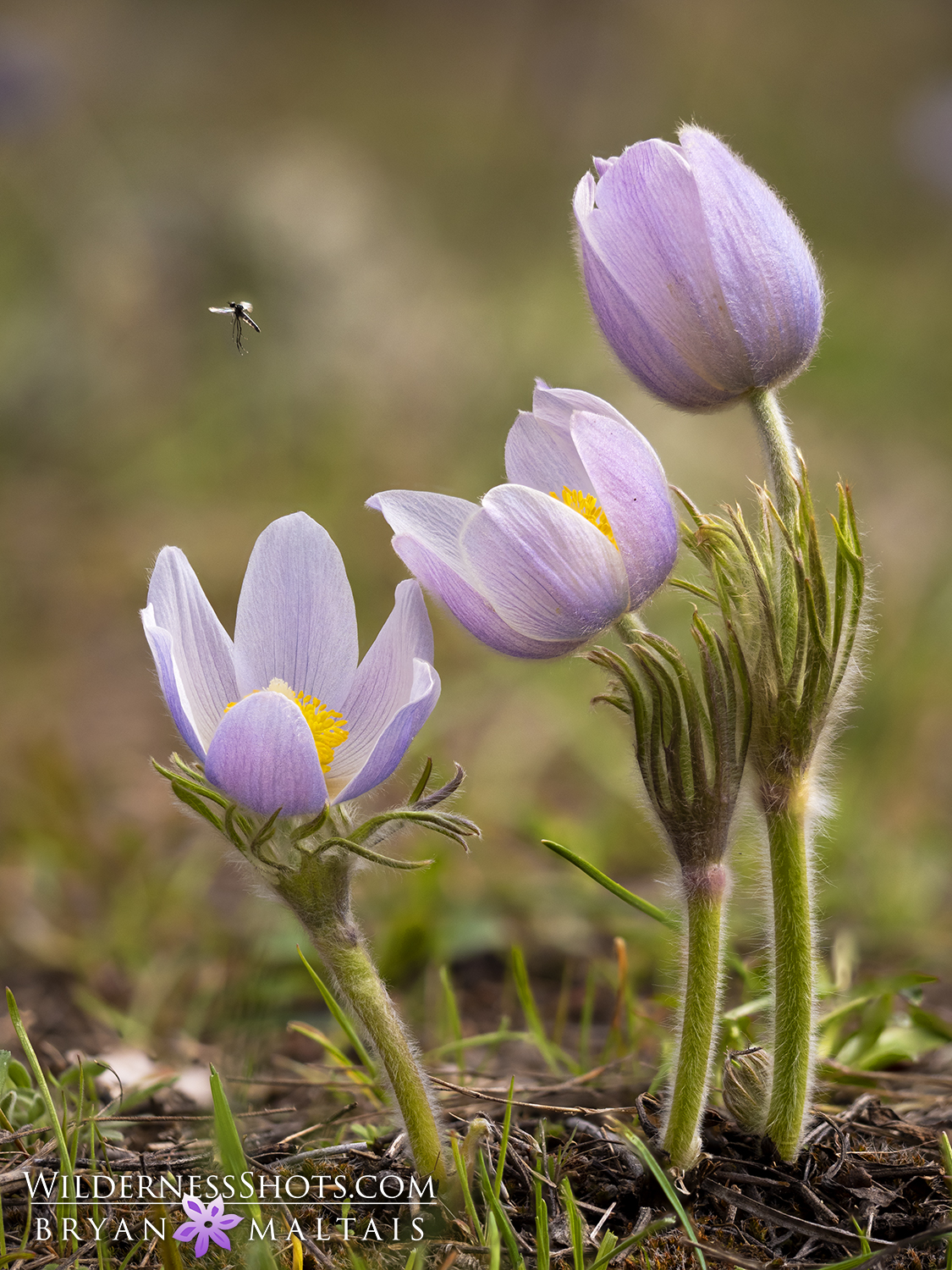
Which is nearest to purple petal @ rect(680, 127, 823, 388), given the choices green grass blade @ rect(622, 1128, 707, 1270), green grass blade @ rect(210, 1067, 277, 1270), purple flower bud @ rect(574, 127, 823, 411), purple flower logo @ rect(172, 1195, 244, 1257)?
purple flower bud @ rect(574, 127, 823, 411)

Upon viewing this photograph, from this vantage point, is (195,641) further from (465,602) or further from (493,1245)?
(493,1245)

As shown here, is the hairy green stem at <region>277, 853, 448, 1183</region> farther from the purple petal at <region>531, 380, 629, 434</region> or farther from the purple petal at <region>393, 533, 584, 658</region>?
the purple petal at <region>531, 380, 629, 434</region>

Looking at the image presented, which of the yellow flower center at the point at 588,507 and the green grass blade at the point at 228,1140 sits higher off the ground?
the yellow flower center at the point at 588,507

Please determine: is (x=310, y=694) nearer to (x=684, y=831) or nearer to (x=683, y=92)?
(x=684, y=831)

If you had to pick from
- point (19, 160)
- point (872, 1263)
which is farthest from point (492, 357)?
point (872, 1263)

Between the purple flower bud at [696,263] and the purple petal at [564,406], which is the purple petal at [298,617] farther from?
the purple flower bud at [696,263]

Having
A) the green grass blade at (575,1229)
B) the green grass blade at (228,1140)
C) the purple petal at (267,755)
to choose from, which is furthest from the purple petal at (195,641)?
the green grass blade at (575,1229)
